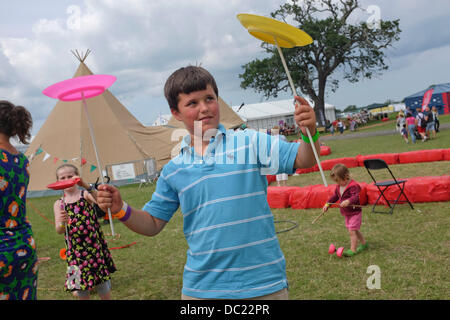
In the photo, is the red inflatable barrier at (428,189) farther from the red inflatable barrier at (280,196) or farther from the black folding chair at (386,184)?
the red inflatable barrier at (280,196)

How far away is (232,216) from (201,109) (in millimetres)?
536

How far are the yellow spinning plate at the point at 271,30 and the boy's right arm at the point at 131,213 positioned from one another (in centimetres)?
101

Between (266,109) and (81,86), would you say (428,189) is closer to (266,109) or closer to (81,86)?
(81,86)

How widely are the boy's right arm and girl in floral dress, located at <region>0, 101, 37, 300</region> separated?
1.01 meters

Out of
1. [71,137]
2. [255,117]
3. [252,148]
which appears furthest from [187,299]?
[255,117]

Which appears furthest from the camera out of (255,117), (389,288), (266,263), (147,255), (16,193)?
(255,117)

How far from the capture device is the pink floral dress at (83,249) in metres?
3.84

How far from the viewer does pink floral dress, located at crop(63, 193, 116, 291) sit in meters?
3.84

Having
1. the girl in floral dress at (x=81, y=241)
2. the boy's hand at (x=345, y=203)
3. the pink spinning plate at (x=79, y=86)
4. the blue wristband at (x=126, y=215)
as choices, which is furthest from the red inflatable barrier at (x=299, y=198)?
the blue wristband at (x=126, y=215)

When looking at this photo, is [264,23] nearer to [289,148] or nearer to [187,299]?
[289,148]

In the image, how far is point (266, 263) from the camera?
1.63 m

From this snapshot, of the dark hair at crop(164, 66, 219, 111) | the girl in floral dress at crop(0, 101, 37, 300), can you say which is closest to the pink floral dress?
the girl in floral dress at crop(0, 101, 37, 300)

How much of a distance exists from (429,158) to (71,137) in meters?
15.9

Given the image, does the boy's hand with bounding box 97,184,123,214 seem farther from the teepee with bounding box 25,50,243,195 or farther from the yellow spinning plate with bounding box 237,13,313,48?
the teepee with bounding box 25,50,243,195
